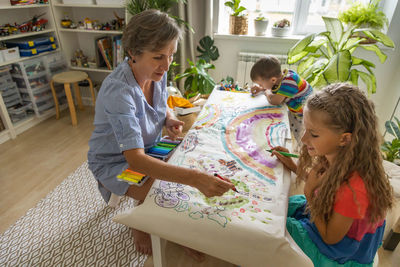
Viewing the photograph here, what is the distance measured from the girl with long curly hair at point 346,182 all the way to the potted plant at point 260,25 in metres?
2.02

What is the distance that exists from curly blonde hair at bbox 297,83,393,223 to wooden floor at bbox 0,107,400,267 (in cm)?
83

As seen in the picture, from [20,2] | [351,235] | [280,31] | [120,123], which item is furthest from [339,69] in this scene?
[20,2]

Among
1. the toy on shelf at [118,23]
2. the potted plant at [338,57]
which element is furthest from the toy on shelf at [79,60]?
the potted plant at [338,57]

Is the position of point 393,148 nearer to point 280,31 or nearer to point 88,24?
point 280,31

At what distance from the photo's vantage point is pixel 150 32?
0.95m

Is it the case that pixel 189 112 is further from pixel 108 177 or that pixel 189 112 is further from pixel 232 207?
pixel 232 207

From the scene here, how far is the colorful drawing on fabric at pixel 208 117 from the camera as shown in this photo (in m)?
1.26

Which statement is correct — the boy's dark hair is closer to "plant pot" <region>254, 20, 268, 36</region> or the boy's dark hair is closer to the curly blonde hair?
the curly blonde hair

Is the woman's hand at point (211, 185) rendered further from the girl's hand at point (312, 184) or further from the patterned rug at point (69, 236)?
the patterned rug at point (69, 236)

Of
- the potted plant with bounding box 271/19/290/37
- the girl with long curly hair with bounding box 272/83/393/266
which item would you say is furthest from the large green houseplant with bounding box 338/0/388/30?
the girl with long curly hair with bounding box 272/83/393/266

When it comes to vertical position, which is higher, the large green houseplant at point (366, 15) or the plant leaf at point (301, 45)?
the large green houseplant at point (366, 15)

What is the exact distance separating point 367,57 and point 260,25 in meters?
1.08

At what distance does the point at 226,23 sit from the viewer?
288 centimetres

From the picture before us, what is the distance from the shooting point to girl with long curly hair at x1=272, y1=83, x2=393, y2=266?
75 centimetres
